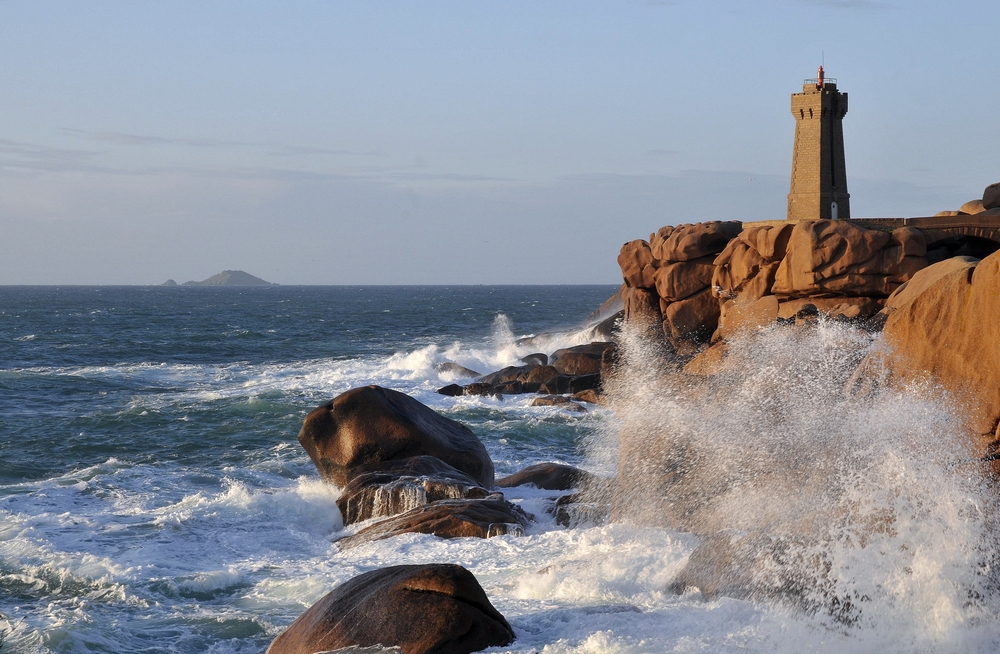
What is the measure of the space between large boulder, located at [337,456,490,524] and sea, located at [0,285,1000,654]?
0.34m

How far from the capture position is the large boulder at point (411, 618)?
25.2 ft

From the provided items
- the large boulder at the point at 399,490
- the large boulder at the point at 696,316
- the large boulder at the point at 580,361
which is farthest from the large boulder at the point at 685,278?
the large boulder at the point at 399,490

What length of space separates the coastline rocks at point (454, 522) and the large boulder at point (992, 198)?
23.3 metres

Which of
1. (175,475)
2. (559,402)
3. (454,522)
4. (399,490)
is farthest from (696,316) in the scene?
(454,522)

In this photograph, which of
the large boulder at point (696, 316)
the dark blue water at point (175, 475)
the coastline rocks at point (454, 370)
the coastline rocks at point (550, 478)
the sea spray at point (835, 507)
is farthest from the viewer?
the coastline rocks at point (454, 370)

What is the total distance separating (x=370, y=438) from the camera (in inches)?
579

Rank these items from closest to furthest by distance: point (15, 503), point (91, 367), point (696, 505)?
point (696, 505), point (15, 503), point (91, 367)

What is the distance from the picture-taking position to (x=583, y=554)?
10.7 meters

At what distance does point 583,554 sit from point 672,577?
1.44m

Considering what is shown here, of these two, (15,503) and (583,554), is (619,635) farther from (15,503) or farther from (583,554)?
(15,503)

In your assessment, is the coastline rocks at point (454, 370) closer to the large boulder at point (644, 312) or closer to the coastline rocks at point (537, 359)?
the coastline rocks at point (537, 359)

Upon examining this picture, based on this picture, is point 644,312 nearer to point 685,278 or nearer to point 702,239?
point 685,278

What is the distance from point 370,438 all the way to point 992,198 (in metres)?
23.6

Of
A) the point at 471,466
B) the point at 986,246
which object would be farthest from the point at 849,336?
the point at 471,466
